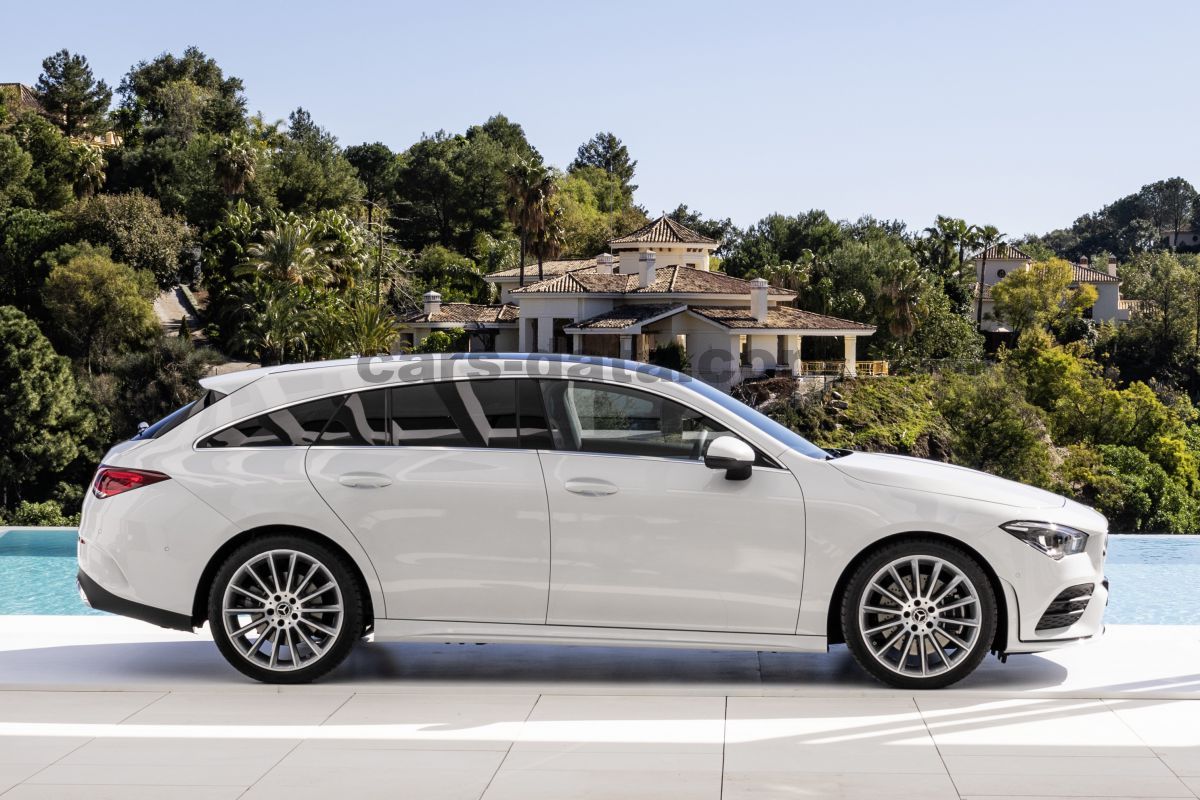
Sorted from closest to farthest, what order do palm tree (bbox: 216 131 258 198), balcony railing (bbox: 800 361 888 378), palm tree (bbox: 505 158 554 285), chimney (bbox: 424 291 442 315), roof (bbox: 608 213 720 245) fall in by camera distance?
balcony railing (bbox: 800 361 888 378), chimney (bbox: 424 291 442 315), palm tree (bbox: 216 131 258 198), roof (bbox: 608 213 720 245), palm tree (bbox: 505 158 554 285)

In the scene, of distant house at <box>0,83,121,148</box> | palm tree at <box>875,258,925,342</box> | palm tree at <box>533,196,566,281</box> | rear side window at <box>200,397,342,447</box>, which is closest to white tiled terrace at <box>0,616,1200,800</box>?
rear side window at <box>200,397,342,447</box>

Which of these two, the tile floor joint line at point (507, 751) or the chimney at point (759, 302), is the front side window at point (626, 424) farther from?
the chimney at point (759, 302)

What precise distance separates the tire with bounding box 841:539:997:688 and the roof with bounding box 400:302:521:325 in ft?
202

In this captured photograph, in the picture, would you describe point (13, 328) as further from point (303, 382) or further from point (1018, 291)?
point (1018, 291)

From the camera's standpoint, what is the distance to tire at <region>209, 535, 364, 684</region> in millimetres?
5352

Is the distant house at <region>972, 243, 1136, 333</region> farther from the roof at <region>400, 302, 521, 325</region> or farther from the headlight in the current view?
the headlight

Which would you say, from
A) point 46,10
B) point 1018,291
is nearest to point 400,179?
point 46,10

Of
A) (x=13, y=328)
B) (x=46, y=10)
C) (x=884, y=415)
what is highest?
(x=46, y=10)

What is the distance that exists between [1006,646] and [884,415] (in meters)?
50.8

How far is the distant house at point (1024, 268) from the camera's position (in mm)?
91750

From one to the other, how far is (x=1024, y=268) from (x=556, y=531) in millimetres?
88789

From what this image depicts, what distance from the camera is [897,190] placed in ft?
378

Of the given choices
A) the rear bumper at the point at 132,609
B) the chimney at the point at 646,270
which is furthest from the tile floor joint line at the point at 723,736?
the chimney at the point at 646,270

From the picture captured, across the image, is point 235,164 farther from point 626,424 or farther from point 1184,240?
point 1184,240
